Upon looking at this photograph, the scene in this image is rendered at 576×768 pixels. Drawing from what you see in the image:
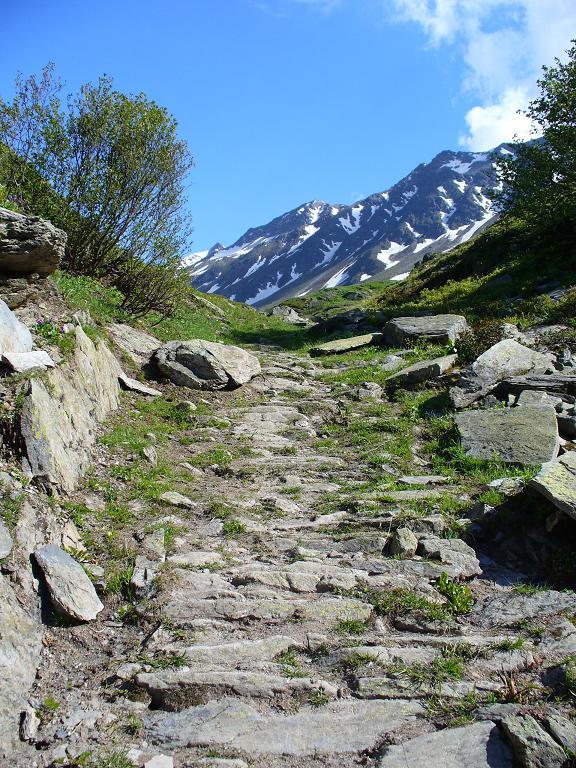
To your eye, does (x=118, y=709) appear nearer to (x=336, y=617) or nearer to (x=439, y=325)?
(x=336, y=617)

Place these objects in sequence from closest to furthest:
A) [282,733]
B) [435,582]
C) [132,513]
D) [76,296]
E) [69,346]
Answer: [282,733] → [435,582] → [132,513] → [69,346] → [76,296]

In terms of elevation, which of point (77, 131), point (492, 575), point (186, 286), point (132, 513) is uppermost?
point (77, 131)

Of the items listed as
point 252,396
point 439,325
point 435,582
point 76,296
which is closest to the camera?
point 435,582

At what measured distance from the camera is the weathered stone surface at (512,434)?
9.65 m

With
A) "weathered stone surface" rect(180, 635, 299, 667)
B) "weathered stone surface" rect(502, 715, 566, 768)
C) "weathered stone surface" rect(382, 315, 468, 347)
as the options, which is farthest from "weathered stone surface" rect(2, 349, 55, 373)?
"weathered stone surface" rect(382, 315, 468, 347)

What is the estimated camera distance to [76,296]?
46.8ft

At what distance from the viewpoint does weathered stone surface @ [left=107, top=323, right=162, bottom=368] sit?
49.7ft

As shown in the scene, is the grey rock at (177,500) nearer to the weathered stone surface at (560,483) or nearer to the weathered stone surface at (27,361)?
the weathered stone surface at (27,361)

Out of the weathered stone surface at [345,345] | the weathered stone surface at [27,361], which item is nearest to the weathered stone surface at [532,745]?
the weathered stone surface at [27,361]

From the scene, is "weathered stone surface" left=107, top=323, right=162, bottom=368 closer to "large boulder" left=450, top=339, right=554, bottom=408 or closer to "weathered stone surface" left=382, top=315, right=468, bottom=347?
"large boulder" left=450, top=339, right=554, bottom=408

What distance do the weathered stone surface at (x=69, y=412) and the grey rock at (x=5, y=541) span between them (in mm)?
1278

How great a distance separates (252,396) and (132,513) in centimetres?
796

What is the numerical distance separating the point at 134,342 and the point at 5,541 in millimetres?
11192

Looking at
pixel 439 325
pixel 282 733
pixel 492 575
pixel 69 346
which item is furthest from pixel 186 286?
pixel 282 733
